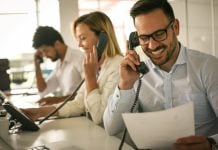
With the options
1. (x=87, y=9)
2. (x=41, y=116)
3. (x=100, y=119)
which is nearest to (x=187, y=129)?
(x=100, y=119)

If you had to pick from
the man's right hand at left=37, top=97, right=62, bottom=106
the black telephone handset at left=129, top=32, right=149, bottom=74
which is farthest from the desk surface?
the man's right hand at left=37, top=97, right=62, bottom=106

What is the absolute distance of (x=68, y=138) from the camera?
4.44 ft

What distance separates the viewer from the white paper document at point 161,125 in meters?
1.01

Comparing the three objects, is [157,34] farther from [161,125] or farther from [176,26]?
[161,125]

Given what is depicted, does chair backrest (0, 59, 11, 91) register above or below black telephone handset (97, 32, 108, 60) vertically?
below

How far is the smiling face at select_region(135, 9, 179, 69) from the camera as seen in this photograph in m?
1.24

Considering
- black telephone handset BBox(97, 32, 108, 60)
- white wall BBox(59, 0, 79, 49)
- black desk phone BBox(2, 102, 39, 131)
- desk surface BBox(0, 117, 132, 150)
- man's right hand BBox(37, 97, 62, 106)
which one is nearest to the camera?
desk surface BBox(0, 117, 132, 150)

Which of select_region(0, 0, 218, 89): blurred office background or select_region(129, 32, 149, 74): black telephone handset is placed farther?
select_region(0, 0, 218, 89): blurred office background

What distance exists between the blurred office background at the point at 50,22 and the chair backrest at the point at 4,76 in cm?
30

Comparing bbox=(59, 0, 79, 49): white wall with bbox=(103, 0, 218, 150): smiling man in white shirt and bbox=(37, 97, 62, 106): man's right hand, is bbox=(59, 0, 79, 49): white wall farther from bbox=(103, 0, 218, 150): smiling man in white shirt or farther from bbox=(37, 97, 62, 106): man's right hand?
bbox=(103, 0, 218, 150): smiling man in white shirt

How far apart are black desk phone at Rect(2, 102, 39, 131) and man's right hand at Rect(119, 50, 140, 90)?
1.53ft

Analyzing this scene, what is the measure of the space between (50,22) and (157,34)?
2.60 meters

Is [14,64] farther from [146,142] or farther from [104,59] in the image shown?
[146,142]

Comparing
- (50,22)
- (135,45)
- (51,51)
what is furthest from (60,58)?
(135,45)
